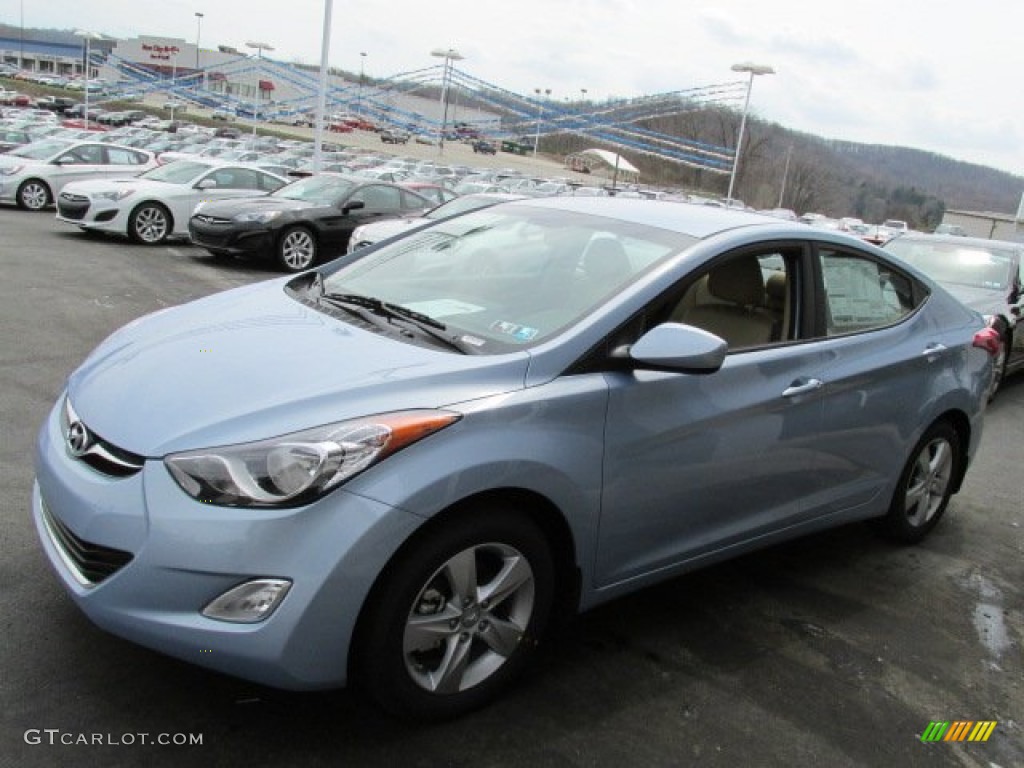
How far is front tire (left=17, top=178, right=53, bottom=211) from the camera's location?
16312 millimetres

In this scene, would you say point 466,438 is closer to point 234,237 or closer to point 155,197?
point 234,237

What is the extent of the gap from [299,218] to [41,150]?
9190 millimetres

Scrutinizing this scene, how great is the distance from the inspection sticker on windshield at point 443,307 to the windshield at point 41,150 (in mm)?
17124

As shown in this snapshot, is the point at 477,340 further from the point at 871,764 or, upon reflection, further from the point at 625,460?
the point at 871,764

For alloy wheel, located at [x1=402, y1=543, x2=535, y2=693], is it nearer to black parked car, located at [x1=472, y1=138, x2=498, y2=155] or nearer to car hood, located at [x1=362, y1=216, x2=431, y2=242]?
car hood, located at [x1=362, y1=216, x2=431, y2=242]

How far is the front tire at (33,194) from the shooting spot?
16312 mm

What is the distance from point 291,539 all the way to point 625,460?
44.7 inches

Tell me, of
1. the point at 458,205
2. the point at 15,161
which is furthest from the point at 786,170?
the point at 458,205

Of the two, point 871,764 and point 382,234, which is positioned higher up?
point 382,234

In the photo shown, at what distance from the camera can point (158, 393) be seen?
8.55ft

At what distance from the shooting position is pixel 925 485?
176 inches

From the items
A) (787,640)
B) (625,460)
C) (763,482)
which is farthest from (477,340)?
(787,640)

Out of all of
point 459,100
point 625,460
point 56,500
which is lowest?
point 56,500

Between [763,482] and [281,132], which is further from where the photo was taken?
[281,132]
